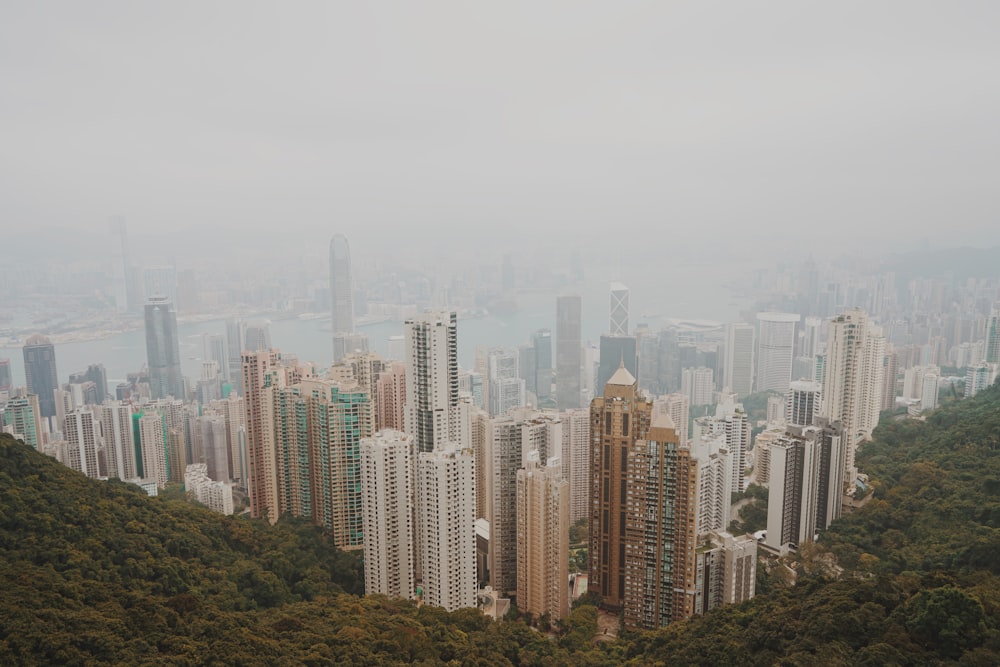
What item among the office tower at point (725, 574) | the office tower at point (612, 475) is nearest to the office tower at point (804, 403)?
the office tower at point (612, 475)

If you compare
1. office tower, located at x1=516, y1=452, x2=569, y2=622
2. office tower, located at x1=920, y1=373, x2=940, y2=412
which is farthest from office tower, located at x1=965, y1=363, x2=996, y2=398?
office tower, located at x1=516, y1=452, x2=569, y2=622

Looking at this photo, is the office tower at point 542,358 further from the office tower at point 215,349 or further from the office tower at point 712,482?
the office tower at point 215,349

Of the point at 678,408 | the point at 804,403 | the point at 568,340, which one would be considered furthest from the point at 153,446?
the point at 804,403

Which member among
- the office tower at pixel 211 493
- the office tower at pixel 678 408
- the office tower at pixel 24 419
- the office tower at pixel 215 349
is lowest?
the office tower at pixel 211 493

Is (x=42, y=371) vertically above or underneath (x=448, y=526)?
above

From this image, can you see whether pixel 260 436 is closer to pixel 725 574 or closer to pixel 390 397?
pixel 390 397

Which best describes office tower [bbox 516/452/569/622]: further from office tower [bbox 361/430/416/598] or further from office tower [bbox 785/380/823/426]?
office tower [bbox 785/380/823/426]

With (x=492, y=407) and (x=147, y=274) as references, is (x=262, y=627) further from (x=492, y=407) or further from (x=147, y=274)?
(x=147, y=274)

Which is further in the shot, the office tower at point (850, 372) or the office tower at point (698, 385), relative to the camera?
the office tower at point (698, 385)
